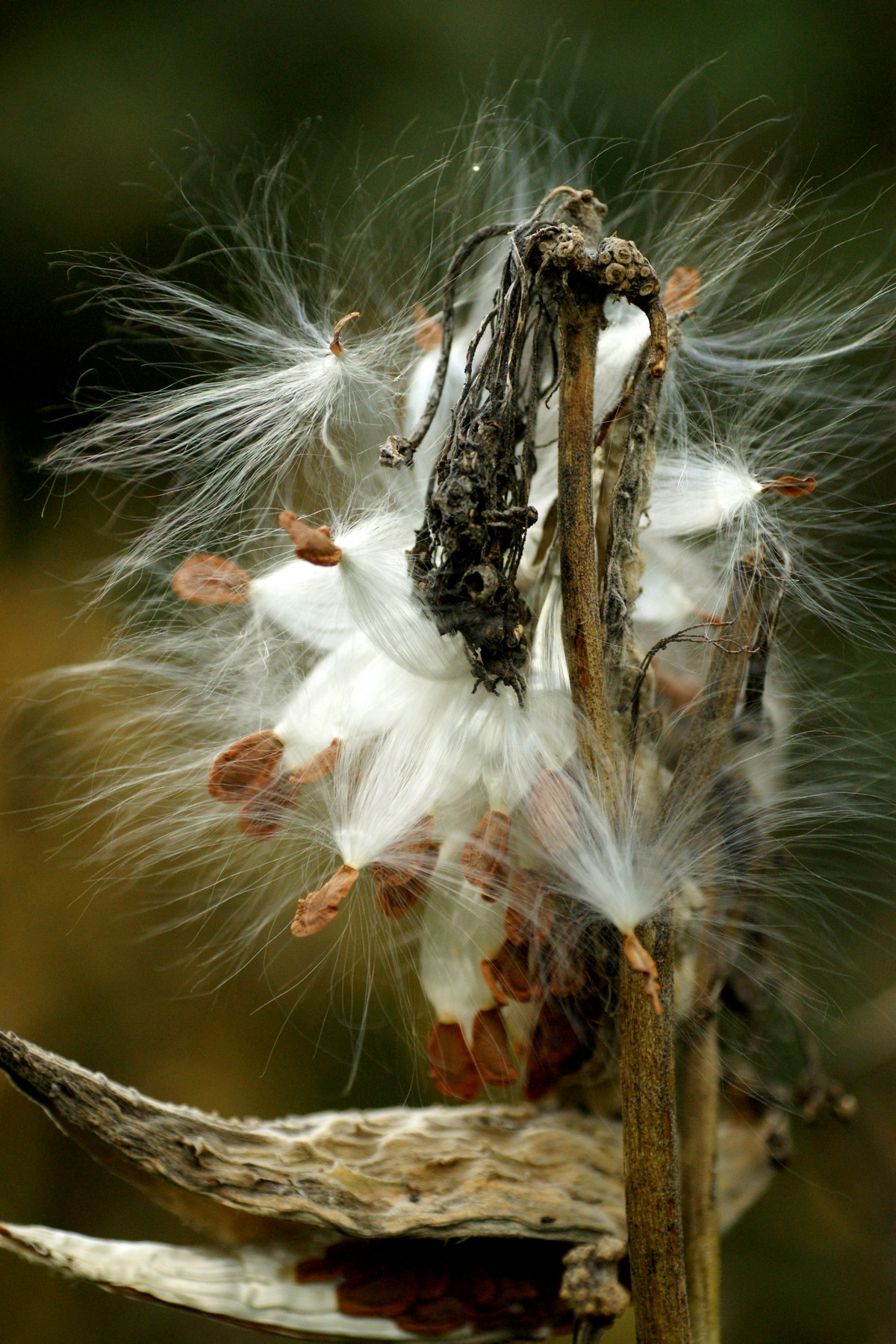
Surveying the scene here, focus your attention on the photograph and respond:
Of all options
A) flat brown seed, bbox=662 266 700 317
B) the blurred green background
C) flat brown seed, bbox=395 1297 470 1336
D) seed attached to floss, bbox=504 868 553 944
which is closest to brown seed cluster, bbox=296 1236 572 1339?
flat brown seed, bbox=395 1297 470 1336

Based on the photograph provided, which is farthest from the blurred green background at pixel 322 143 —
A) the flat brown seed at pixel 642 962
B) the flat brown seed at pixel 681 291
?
the flat brown seed at pixel 642 962

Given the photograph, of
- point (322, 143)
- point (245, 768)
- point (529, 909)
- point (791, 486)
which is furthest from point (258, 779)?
point (322, 143)

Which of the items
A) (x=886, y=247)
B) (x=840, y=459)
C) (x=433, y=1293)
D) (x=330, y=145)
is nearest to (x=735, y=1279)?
(x=433, y=1293)

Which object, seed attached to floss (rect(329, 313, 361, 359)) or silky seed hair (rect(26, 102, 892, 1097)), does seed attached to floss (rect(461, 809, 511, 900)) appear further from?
seed attached to floss (rect(329, 313, 361, 359))

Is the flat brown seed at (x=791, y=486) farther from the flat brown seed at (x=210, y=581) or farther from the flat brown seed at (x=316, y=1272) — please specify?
the flat brown seed at (x=316, y=1272)

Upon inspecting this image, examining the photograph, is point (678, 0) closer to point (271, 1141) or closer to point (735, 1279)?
point (271, 1141)

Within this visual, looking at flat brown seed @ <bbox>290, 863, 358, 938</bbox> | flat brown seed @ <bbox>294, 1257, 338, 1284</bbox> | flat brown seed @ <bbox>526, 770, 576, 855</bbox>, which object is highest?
flat brown seed @ <bbox>526, 770, 576, 855</bbox>

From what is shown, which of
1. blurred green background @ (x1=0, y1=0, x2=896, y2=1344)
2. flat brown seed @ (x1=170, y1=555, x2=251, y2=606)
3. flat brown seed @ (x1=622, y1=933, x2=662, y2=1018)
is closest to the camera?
flat brown seed @ (x1=622, y1=933, x2=662, y2=1018)
